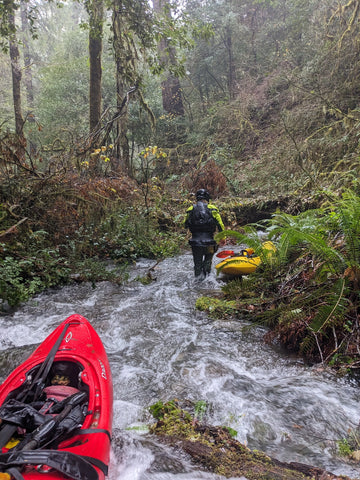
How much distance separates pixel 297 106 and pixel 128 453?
14823 millimetres

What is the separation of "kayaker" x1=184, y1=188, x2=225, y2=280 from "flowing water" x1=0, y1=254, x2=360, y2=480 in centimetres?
118

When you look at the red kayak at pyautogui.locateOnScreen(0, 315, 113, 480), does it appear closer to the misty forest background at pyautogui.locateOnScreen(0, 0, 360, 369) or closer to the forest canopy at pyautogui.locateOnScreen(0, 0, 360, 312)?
the misty forest background at pyautogui.locateOnScreen(0, 0, 360, 369)

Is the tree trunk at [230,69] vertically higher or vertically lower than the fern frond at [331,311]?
higher

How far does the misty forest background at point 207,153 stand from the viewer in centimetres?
421

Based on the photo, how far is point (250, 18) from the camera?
18.0m

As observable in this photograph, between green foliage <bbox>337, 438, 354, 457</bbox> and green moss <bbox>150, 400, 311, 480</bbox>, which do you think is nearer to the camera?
green moss <bbox>150, 400, 311, 480</bbox>

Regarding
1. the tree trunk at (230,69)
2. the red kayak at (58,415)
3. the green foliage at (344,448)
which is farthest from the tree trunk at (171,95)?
the green foliage at (344,448)

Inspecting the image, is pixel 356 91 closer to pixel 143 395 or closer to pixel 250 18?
pixel 250 18

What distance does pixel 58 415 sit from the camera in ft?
7.36

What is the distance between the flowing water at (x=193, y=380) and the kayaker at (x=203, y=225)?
118cm

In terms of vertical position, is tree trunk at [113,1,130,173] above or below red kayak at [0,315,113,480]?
above

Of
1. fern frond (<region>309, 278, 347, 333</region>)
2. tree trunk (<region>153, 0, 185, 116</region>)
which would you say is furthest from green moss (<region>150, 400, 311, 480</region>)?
tree trunk (<region>153, 0, 185, 116</region>)

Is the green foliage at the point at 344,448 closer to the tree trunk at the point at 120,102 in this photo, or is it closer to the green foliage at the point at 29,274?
the green foliage at the point at 29,274

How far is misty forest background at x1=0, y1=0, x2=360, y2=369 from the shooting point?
166 inches
